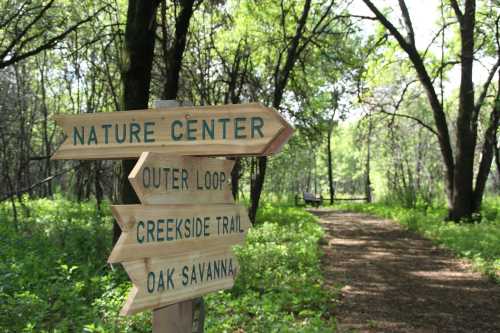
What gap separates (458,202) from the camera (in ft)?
50.1

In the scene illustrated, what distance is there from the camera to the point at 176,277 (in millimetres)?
2324

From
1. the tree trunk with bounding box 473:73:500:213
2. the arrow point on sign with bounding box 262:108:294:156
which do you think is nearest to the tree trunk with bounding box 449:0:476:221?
the tree trunk with bounding box 473:73:500:213

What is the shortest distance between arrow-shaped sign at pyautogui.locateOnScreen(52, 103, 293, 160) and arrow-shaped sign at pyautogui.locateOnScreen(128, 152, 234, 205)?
0.11 metres

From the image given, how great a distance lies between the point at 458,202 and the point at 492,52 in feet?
20.8

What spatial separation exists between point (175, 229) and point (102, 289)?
3675mm

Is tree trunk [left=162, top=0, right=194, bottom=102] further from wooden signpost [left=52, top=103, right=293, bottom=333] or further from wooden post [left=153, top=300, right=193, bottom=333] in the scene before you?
wooden post [left=153, top=300, right=193, bottom=333]

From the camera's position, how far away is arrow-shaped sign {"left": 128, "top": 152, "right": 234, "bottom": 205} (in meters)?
2.25

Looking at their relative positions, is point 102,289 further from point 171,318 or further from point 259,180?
point 259,180

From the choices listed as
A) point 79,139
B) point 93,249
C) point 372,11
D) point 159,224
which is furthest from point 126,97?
point 372,11

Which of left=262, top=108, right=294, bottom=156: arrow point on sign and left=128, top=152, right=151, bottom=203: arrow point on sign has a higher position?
left=262, top=108, right=294, bottom=156: arrow point on sign

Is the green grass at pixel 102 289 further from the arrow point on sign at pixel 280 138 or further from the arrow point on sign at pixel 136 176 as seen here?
the arrow point on sign at pixel 280 138

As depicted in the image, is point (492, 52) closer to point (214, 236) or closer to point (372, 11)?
point (372, 11)

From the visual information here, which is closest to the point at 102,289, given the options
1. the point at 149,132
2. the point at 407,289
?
the point at 149,132

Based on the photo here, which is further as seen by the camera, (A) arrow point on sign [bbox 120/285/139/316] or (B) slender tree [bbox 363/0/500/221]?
(B) slender tree [bbox 363/0/500/221]
